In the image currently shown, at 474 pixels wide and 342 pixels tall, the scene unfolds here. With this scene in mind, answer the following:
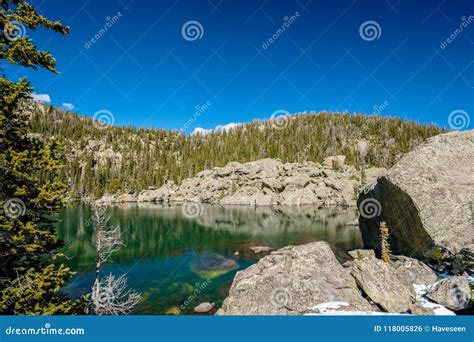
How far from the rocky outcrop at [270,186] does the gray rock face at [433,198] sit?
85664mm

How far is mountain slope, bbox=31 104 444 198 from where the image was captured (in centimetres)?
14750

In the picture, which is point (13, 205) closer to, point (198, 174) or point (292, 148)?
point (198, 174)

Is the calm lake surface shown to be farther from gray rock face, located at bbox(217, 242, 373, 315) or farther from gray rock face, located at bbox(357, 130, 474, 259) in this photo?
gray rock face, located at bbox(357, 130, 474, 259)

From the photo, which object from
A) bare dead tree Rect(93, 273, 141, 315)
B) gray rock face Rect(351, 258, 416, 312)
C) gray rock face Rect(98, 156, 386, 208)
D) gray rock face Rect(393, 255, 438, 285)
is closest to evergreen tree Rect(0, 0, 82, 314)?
bare dead tree Rect(93, 273, 141, 315)

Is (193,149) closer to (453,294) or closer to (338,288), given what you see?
(338,288)

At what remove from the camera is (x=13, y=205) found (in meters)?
9.40

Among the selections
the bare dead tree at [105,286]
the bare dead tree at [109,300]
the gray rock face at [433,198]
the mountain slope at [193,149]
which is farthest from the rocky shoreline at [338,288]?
the mountain slope at [193,149]

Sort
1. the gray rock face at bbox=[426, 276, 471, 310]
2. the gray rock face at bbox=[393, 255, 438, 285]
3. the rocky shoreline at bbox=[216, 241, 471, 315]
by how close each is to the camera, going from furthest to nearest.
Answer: the gray rock face at bbox=[393, 255, 438, 285] < the rocky shoreline at bbox=[216, 241, 471, 315] < the gray rock face at bbox=[426, 276, 471, 310]

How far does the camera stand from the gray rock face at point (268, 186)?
112 metres

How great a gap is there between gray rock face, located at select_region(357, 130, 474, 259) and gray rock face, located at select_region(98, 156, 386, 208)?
85.6 m

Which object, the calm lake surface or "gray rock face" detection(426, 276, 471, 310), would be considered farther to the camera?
the calm lake surface

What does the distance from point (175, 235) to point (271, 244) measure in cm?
1826

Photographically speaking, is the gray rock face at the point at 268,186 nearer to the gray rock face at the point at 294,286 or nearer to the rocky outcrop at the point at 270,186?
the rocky outcrop at the point at 270,186

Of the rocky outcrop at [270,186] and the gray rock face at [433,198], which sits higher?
the rocky outcrop at [270,186]
